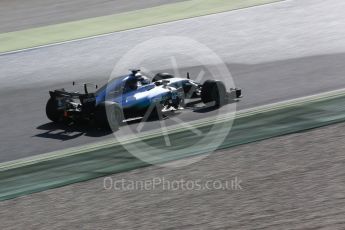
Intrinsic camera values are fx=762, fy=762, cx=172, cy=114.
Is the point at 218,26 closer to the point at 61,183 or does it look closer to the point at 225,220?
the point at 61,183

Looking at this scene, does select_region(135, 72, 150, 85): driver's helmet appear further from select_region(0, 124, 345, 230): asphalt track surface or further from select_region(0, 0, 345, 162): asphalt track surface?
select_region(0, 124, 345, 230): asphalt track surface

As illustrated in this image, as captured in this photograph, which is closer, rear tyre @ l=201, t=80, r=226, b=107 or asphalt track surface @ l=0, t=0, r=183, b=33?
rear tyre @ l=201, t=80, r=226, b=107


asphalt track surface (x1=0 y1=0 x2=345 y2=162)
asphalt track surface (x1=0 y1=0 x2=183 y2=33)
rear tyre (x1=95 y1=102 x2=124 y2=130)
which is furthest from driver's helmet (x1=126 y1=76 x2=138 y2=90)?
asphalt track surface (x1=0 y1=0 x2=183 y2=33)

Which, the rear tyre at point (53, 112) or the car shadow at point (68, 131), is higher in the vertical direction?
the rear tyre at point (53, 112)

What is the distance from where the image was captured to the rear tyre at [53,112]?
1299cm

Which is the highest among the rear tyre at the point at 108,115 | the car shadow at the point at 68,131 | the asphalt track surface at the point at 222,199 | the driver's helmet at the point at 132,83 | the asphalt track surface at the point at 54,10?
the asphalt track surface at the point at 54,10

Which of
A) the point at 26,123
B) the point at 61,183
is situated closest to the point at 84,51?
the point at 26,123

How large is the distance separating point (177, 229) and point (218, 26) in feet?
43.3

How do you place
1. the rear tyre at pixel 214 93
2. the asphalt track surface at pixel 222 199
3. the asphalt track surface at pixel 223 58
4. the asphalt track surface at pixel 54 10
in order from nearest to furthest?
the asphalt track surface at pixel 222 199 → the asphalt track surface at pixel 223 58 → the rear tyre at pixel 214 93 → the asphalt track surface at pixel 54 10

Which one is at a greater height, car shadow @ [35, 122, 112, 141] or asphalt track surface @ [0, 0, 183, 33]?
asphalt track surface @ [0, 0, 183, 33]

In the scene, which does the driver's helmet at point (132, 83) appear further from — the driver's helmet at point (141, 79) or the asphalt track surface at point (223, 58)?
the asphalt track surface at point (223, 58)

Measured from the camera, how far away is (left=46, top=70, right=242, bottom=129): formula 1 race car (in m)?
12.5

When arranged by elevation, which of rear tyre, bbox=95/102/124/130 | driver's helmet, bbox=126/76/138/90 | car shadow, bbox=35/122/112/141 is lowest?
car shadow, bbox=35/122/112/141

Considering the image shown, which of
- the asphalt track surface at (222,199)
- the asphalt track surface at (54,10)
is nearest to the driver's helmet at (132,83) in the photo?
the asphalt track surface at (222,199)
